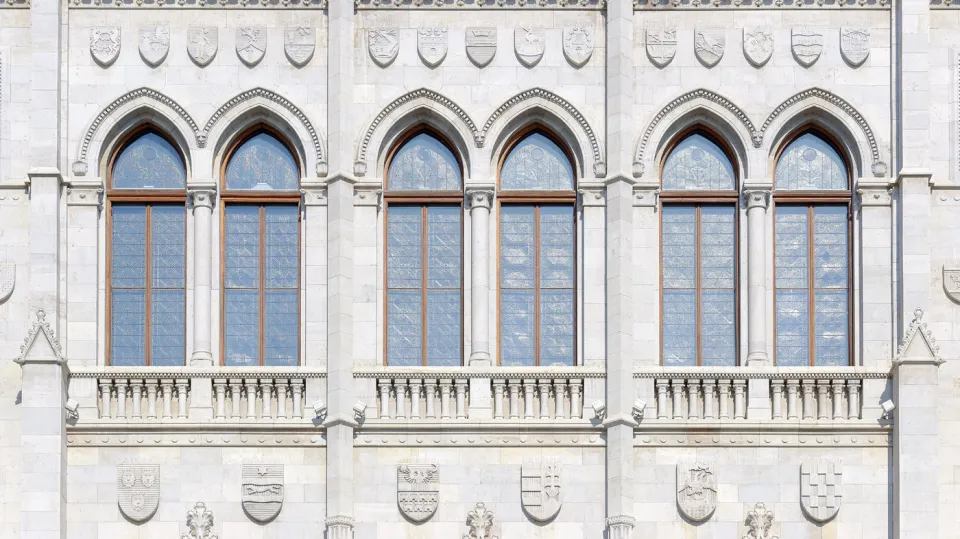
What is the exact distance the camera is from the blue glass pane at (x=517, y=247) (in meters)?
42.3

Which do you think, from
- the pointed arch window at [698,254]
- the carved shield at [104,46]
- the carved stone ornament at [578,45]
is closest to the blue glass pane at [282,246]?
the carved shield at [104,46]

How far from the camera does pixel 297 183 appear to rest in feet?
140

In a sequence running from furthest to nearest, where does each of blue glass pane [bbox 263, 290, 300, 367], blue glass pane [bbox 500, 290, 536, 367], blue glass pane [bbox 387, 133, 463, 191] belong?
blue glass pane [bbox 387, 133, 463, 191] < blue glass pane [bbox 500, 290, 536, 367] < blue glass pane [bbox 263, 290, 300, 367]

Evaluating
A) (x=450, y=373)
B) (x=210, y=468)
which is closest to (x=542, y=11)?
(x=450, y=373)

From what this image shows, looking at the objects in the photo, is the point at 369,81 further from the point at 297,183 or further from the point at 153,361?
the point at 153,361

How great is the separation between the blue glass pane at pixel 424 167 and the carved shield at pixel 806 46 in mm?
5450

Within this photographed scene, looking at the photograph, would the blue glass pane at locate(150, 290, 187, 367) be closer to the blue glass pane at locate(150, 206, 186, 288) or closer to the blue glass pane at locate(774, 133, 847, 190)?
the blue glass pane at locate(150, 206, 186, 288)

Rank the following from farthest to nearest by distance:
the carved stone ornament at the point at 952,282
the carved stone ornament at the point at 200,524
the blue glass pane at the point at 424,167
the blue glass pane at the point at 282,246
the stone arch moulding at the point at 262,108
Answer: the blue glass pane at the point at 424,167 < the stone arch moulding at the point at 262,108 < the blue glass pane at the point at 282,246 < the carved stone ornament at the point at 952,282 < the carved stone ornament at the point at 200,524

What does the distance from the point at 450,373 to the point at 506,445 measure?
136 centimetres

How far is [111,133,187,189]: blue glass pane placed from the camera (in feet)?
140

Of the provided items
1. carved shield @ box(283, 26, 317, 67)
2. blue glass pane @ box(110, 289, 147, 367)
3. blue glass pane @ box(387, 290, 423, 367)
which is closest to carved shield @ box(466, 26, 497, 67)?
carved shield @ box(283, 26, 317, 67)

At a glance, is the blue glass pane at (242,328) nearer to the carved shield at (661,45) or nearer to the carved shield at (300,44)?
the carved shield at (300,44)

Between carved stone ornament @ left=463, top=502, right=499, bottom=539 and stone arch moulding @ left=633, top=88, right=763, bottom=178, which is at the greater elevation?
stone arch moulding @ left=633, top=88, right=763, bottom=178

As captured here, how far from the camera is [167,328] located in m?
42.1
